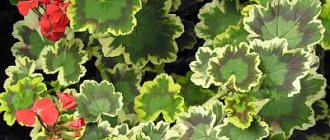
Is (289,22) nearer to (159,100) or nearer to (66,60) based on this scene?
(159,100)

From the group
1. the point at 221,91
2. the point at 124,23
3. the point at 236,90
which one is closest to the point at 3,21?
the point at 124,23

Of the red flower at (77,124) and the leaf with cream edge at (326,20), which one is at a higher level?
the leaf with cream edge at (326,20)

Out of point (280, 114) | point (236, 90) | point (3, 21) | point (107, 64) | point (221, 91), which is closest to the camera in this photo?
point (236, 90)

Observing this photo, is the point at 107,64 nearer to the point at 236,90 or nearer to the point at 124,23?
the point at 124,23

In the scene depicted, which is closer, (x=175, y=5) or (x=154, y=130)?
(x=154, y=130)

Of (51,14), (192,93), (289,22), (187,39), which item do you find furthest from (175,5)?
(289,22)

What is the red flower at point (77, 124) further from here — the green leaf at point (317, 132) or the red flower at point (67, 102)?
the green leaf at point (317, 132)

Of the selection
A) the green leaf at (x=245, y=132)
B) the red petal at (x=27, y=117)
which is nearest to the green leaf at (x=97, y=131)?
the red petal at (x=27, y=117)
